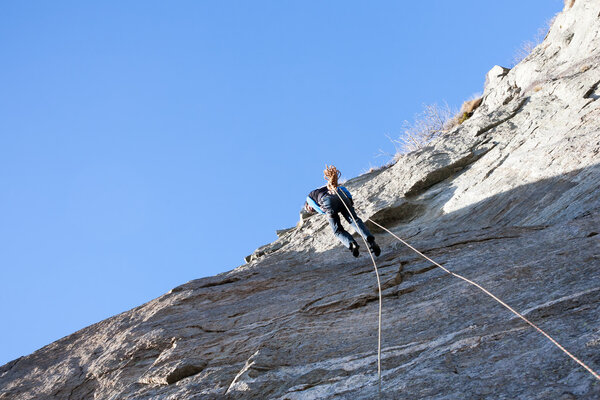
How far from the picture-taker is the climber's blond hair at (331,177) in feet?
35.0

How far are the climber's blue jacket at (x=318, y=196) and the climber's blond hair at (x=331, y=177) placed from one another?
4.7 inches

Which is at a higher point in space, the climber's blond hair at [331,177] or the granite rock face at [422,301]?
the climber's blond hair at [331,177]

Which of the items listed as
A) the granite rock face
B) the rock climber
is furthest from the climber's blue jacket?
the granite rock face

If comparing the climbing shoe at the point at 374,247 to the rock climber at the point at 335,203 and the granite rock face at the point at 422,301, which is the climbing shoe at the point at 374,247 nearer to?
the granite rock face at the point at 422,301

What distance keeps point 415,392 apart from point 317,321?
9.10 feet

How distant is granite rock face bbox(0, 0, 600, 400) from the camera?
584cm

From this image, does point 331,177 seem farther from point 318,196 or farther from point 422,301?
point 422,301

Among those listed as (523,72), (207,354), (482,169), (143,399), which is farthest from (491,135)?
(143,399)

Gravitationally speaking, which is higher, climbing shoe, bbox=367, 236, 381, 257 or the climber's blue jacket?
the climber's blue jacket

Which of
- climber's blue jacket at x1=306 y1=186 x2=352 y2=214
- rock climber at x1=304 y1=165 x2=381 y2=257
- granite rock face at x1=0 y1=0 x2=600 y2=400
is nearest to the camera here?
granite rock face at x1=0 y1=0 x2=600 y2=400

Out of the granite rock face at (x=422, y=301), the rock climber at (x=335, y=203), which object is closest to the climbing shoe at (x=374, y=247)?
the granite rock face at (x=422, y=301)

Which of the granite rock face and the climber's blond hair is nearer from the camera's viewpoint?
the granite rock face

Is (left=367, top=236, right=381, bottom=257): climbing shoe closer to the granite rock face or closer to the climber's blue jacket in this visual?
the granite rock face

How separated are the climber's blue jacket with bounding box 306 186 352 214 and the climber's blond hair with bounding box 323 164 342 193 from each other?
118mm
